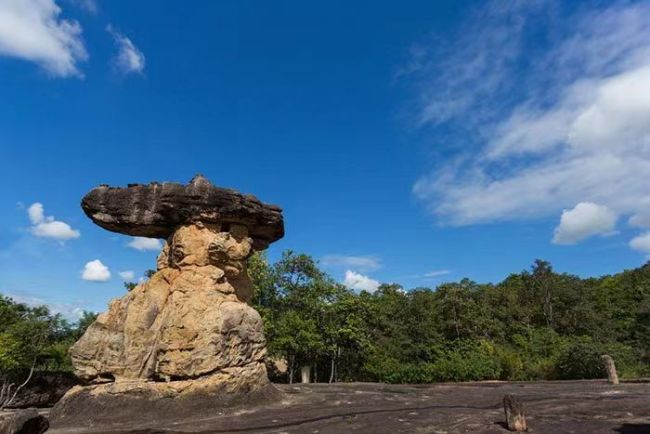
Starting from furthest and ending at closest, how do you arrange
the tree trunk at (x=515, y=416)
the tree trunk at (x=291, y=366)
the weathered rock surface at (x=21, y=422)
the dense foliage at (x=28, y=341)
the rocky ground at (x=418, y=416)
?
1. the tree trunk at (x=291, y=366)
2. the dense foliage at (x=28, y=341)
3. the rocky ground at (x=418, y=416)
4. the tree trunk at (x=515, y=416)
5. the weathered rock surface at (x=21, y=422)

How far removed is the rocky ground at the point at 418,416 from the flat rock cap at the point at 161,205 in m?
7.49

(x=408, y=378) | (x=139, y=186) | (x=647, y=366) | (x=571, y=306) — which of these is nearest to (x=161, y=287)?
(x=139, y=186)

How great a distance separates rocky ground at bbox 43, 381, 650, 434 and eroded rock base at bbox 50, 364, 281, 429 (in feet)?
1.69

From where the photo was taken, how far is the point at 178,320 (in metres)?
17.1

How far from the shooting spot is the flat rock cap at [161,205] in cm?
1848

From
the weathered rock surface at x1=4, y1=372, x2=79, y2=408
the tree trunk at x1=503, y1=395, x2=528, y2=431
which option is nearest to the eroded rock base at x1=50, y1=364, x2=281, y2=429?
the tree trunk at x1=503, y1=395, x2=528, y2=431

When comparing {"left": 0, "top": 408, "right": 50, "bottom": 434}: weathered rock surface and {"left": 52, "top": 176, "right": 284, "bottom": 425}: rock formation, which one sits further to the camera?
{"left": 52, "top": 176, "right": 284, "bottom": 425}: rock formation

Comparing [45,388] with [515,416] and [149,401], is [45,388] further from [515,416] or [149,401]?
[515,416]

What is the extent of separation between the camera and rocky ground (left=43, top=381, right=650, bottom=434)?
39.4ft

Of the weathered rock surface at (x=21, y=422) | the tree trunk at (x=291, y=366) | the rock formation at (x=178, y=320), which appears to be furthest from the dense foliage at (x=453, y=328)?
the weathered rock surface at (x=21, y=422)

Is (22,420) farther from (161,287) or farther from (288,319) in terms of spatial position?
(288,319)

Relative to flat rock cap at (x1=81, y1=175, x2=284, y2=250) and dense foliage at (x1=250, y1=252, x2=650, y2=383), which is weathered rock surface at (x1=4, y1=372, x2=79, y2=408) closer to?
dense foliage at (x1=250, y1=252, x2=650, y2=383)

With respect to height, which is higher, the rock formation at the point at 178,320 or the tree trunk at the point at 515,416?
the rock formation at the point at 178,320

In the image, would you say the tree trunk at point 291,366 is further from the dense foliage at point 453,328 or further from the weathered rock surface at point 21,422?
the weathered rock surface at point 21,422
